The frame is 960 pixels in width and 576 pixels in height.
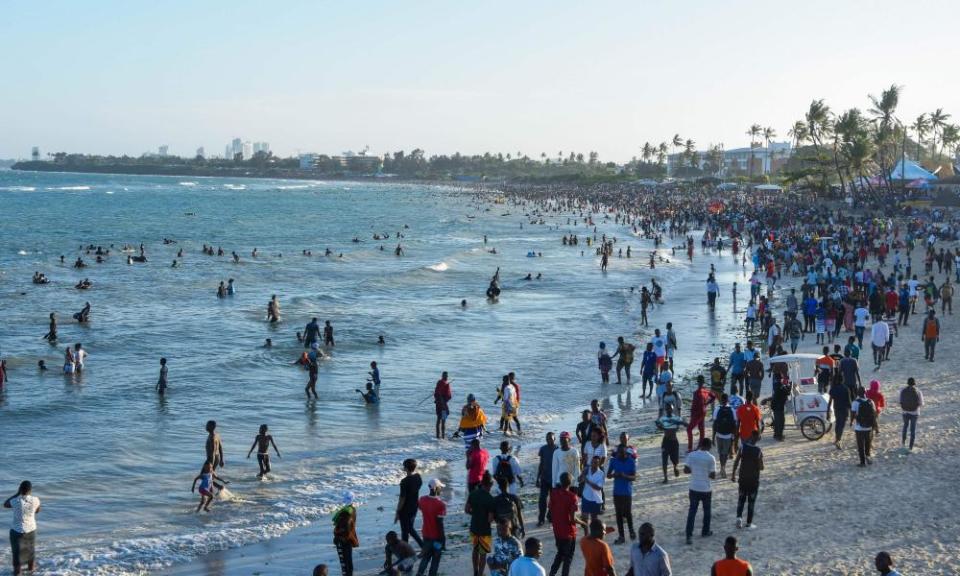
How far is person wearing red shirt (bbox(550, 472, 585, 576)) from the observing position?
29.0 ft

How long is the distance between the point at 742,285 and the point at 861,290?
42.8 ft

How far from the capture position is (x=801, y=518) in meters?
10.7

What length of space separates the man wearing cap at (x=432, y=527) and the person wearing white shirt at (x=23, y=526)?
451 cm

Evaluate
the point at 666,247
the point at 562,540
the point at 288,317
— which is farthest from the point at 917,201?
the point at 562,540

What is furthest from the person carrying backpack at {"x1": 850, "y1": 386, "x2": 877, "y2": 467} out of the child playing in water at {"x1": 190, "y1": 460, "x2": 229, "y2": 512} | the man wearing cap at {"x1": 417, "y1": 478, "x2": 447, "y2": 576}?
the child playing in water at {"x1": 190, "y1": 460, "x2": 229, "y2": 512}

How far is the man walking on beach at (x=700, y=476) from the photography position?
9.63 meters

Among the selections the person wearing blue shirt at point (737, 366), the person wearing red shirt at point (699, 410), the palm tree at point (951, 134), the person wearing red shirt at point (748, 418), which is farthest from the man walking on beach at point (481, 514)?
the palm tree at point (951, 134)

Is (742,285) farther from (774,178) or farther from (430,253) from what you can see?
(774,178)

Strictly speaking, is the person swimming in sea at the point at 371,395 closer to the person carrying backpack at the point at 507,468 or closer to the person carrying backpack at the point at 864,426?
the person carrying backpack at the point at 507,468

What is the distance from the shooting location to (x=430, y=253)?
198 feet

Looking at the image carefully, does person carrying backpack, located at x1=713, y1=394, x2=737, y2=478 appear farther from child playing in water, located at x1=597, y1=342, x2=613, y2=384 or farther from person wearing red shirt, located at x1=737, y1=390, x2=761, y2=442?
child playing in water, located at x1=597, y1=342, x2=613, y2=384

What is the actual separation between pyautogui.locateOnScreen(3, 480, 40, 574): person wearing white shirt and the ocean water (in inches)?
17.9

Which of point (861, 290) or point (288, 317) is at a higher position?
point (861, 290)

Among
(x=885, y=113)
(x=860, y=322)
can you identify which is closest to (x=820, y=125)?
(x=885, y=113)
